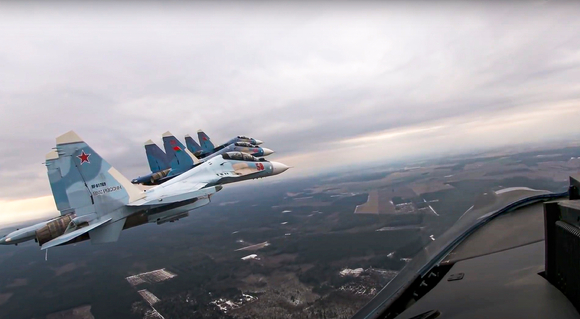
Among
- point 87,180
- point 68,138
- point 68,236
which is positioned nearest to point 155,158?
point 87,180

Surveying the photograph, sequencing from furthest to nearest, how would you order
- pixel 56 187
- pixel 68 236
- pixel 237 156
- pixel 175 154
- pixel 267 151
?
1. pixel 267 151
2. pixel 175 154
3. pixel 237 156
4. pixel 56 187
5. pixel 68 236

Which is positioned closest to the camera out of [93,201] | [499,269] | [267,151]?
[499,269]

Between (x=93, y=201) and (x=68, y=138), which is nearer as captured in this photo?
(x=68, y=138)

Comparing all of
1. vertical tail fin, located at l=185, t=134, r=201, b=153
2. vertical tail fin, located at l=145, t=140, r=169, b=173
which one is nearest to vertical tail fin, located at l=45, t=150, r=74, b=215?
vertical tail fin, located at l=145, t=140, r=169, b=173

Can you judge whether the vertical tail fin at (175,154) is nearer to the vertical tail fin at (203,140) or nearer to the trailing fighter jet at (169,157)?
the trailing fighter jet at (169,157)

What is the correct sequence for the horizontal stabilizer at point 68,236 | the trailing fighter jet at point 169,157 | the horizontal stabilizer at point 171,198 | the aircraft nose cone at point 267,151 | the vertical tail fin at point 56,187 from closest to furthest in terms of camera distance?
1. the horizontal stabilizer at point 68,236
2. the horizontal stabilizer at point 171,198
3. the vertical tail fin at point 56,187
4. the trailing fighter jet at point 169,157
5. the aircraft nose cone at point 267,151

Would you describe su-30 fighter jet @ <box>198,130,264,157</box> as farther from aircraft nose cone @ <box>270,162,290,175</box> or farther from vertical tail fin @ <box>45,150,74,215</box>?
vertical tail fin @ <box>45,150,74,215</box>

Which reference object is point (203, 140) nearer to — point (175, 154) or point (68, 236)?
point (175, 154)

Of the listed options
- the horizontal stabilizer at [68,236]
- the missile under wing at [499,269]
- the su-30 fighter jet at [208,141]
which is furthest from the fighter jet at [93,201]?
the su-30 fighter jet at [208,141]
